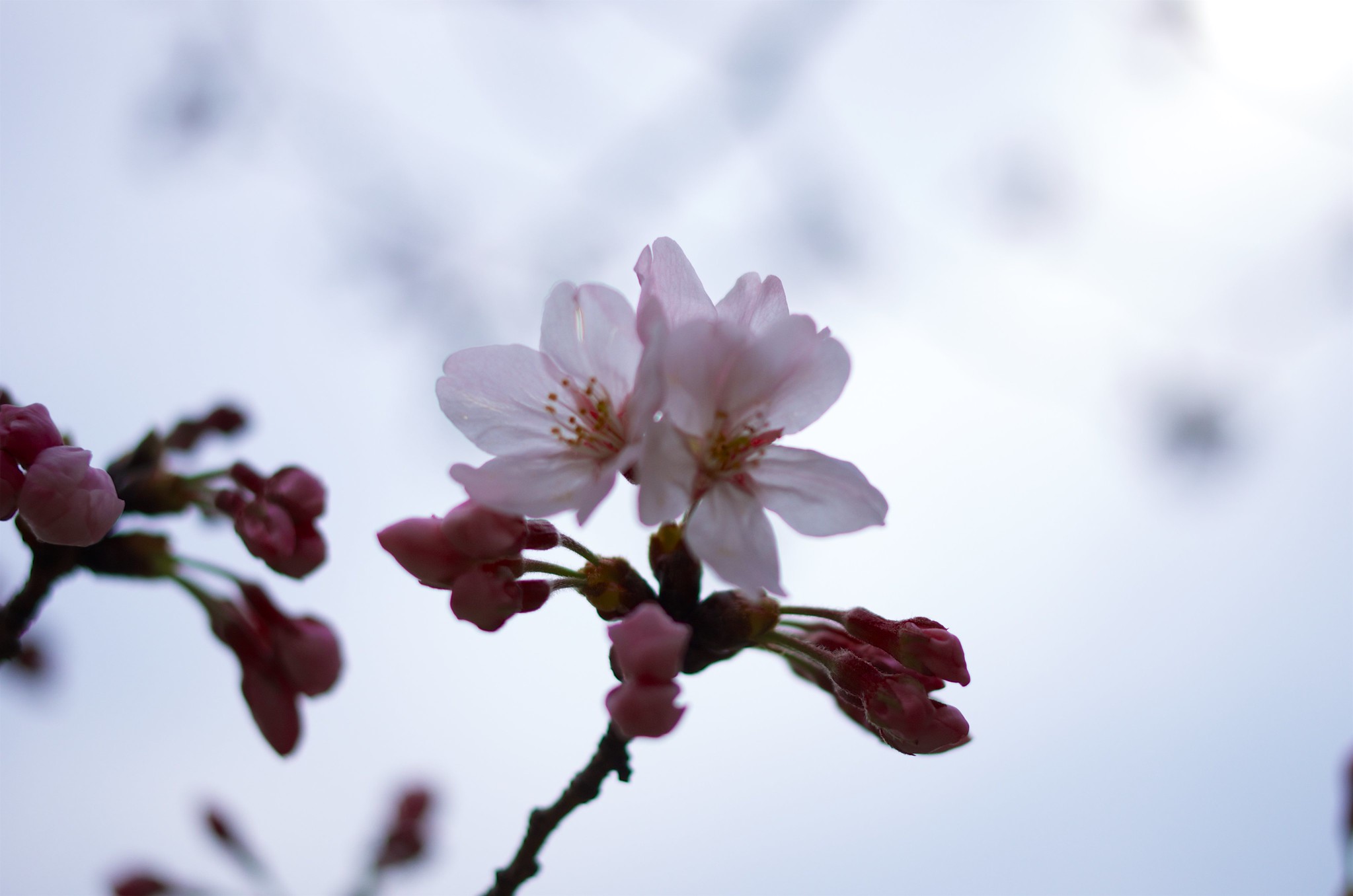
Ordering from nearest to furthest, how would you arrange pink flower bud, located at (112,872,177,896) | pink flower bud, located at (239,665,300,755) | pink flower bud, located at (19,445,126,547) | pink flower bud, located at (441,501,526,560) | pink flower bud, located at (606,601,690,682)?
pink flower bud, located at (606,601,690,682)
pink flower bud, located at (441,501,526,560)
pink flower bud, located at (19,445,126,547)
pink flower bud, located at (239,665,300,755)
pink flower bud, located at (112,872,177,896)

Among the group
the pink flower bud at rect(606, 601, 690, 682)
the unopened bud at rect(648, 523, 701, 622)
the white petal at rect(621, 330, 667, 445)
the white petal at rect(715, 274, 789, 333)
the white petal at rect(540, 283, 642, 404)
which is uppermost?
the white petal at rect(715, 274, 789, 333)

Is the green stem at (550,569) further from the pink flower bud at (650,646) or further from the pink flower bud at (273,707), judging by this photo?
the pink flower bud at (273,707)

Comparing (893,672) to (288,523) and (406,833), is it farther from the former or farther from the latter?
(406,833)

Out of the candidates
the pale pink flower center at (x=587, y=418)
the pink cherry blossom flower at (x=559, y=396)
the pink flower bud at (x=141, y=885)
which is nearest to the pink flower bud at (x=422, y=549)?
the pink cherry blossom flower at (x=559, y=396)

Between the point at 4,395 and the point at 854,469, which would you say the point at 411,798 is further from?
the point at 854,469

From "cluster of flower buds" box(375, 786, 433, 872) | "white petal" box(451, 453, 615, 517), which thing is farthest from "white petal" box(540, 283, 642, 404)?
"cluster of flower buds" box(375, 786, 433, 872)

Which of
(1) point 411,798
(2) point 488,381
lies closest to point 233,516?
(2) point 488,381

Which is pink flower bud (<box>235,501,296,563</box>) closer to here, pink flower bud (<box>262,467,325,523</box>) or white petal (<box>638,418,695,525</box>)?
pink flower bud (<box>262,467,325,523</box>)
